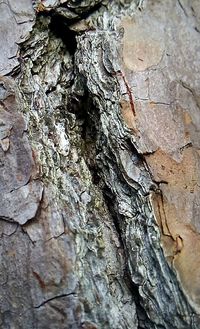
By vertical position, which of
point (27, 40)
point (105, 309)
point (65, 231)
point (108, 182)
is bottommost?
point (105, 309)

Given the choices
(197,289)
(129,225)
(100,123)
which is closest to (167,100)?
(100,123)

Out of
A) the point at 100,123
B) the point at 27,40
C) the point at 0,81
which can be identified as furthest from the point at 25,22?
the point at 100,123

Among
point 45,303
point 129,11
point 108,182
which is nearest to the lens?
point 45,303

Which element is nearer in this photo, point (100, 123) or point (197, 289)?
point (197, 289)

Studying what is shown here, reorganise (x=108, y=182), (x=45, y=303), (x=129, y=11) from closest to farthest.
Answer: (x=45, y=303), (x=108, y=182), (x=129, y=11)

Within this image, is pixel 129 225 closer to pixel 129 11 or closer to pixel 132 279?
pixel 132 279

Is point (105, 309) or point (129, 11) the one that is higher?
point (129, 11)

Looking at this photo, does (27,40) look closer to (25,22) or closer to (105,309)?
(25,22)
